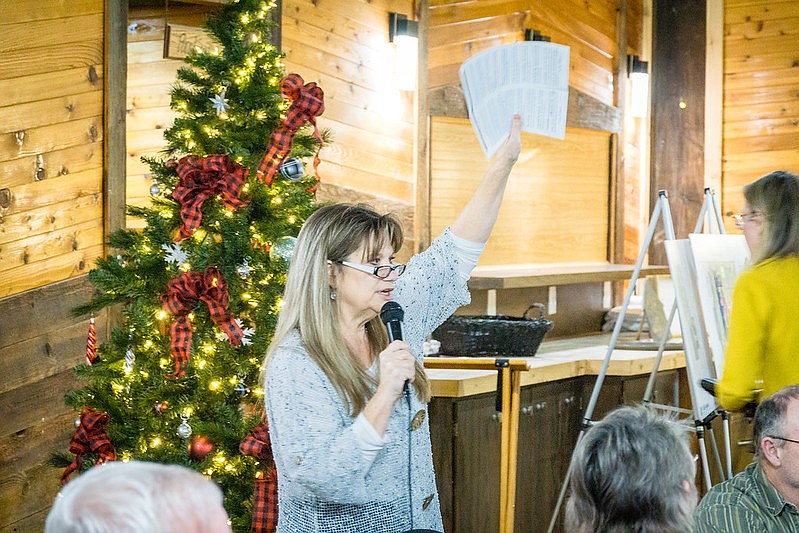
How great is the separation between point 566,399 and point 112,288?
236cm

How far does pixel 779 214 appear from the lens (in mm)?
2820

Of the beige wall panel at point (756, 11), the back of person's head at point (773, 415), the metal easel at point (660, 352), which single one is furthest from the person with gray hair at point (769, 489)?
the beige wall panel at point (756, 11)

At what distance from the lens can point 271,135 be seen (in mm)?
3004

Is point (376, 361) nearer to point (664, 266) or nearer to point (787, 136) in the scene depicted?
point (664, 266)

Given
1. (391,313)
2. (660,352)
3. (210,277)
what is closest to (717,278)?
(660,352)

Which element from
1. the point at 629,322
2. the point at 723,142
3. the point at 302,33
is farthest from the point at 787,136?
the point at 302,33

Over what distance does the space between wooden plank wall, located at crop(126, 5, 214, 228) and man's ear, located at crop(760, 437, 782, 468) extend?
3675 millimetres

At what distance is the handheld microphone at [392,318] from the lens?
6.28 feet

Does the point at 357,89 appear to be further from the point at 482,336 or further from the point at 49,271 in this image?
the point at 49,271

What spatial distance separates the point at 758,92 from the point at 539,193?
58.7 inches

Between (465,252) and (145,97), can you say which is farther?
(145,97)

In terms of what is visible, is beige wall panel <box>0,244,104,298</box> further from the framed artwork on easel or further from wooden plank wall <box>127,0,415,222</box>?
the framed artwork on easel

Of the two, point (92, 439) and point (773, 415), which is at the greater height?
point (773, 415)

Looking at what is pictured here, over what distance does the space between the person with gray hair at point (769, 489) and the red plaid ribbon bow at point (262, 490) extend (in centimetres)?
122
